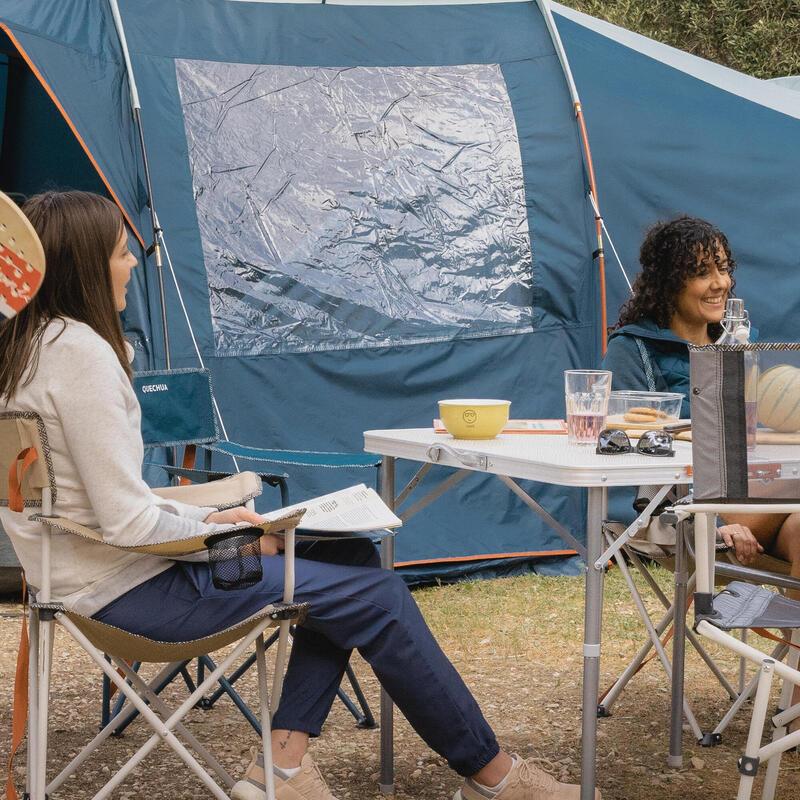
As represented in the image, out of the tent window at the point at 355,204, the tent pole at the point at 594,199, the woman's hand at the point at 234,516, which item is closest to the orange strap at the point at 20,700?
the woman's hand at the point at 234,516

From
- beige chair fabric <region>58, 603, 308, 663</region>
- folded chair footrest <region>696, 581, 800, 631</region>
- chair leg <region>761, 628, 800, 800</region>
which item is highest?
folded chair footrest <region>696, 581, 800, 631</region>

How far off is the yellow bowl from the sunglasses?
0.27 meters

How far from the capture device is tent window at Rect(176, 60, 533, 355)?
4.02m

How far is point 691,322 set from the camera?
3141 mm

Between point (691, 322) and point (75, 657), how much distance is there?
78.5 inches

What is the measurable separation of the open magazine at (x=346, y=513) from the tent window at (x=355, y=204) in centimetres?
199

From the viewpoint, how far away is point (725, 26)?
529 inches

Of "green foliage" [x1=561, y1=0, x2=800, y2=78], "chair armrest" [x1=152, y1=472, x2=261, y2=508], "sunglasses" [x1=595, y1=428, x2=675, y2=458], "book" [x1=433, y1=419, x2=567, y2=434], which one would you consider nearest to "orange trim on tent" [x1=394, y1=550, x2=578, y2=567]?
"book" [x1=433, y1=419, x2=567, y2=434]

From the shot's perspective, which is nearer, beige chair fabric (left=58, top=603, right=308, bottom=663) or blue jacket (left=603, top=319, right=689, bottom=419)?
beige chair fabric (left=58, top=603, right=308, bottom=663)

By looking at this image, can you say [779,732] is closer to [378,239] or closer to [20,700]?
[20,700]

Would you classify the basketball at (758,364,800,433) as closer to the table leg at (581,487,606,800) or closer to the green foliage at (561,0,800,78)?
the table leg at (581,487,606,800)

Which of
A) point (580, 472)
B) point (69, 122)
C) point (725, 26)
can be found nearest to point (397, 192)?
point (69, 122)

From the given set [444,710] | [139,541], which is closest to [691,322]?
[444,710]

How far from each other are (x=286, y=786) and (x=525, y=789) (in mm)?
414
